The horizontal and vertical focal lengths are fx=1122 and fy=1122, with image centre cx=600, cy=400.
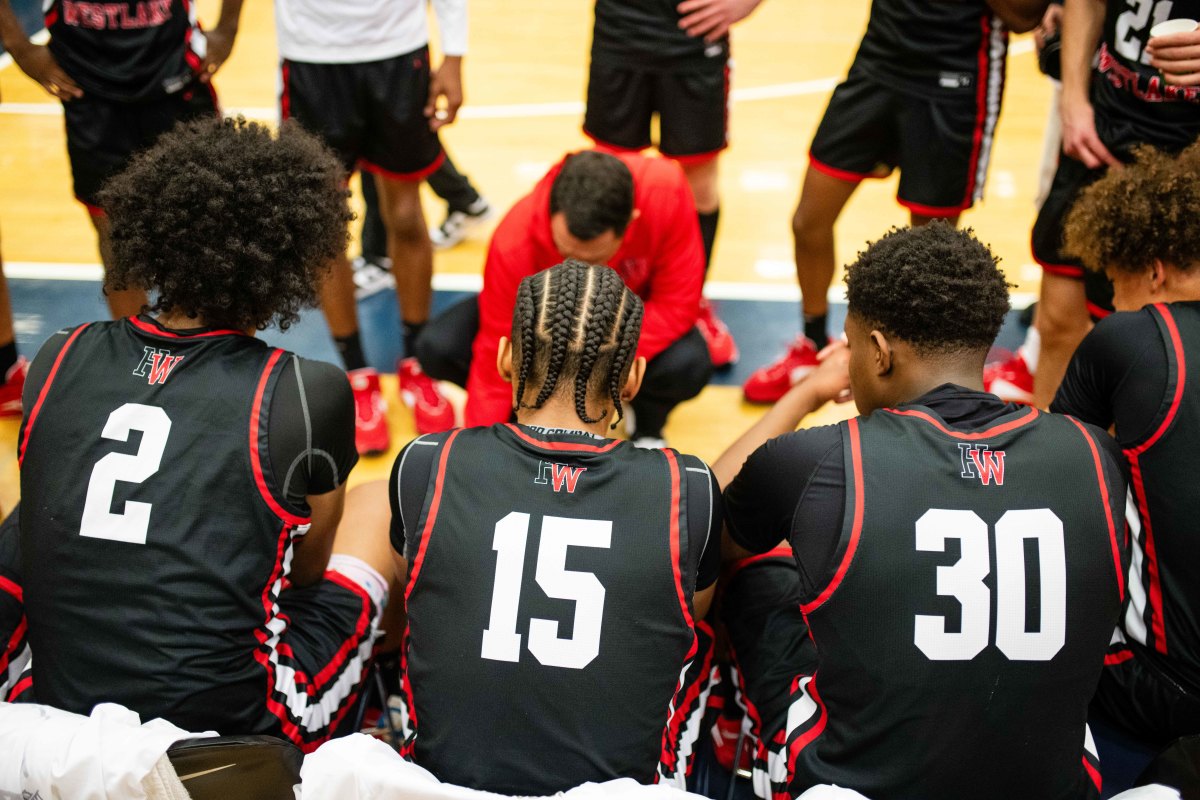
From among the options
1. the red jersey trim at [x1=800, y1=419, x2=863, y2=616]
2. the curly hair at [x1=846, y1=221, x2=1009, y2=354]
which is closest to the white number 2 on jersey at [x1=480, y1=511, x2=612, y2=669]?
the red jersey trim at [x1=800, y1=419, x2=863, y2=616]

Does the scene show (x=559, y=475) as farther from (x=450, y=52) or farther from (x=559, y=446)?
(x=450, y=52)

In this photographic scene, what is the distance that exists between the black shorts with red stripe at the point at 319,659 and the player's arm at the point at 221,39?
1.79 m

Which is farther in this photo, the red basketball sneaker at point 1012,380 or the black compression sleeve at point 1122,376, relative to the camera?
the red basketball sneaker at point 1012,380

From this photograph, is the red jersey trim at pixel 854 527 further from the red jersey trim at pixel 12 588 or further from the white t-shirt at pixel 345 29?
the white t-shirt at pixel 345 29

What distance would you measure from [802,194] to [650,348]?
0.79 m

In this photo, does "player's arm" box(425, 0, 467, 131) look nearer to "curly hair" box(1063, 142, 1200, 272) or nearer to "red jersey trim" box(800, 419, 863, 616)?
"curly hair" box(1063, 142, 1200, 272)

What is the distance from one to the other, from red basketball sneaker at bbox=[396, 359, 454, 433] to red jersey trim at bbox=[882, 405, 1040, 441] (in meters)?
1.93

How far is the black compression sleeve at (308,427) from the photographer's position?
1884 mm

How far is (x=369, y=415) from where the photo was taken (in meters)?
3.45

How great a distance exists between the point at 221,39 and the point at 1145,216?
2.58m

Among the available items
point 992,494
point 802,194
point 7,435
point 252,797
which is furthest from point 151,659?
point 802,194

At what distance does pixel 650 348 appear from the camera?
3.14m

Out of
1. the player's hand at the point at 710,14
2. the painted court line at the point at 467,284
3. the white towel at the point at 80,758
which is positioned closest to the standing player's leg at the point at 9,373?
the painted court line at the point at 467,284

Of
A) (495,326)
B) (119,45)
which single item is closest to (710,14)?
(495,326)
